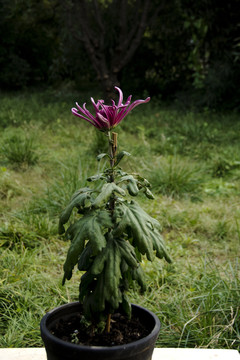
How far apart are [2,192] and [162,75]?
8.98m

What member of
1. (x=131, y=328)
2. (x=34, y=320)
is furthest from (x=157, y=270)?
(x=131, y=328)

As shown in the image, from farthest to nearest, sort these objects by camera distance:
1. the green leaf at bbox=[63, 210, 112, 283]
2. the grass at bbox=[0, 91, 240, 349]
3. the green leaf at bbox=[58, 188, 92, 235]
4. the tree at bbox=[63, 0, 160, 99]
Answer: the tree at bbox=[63, 0, 160, 99]
the grass at bbox=[0, 91, 240, 349]
the green leaf at bbox=[58, 188, 92, 235]
the green leaf at bbox=[63, 210, 112, 283]

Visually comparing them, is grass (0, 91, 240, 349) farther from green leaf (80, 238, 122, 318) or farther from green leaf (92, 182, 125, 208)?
green leaf (92, 182, 125, 208)

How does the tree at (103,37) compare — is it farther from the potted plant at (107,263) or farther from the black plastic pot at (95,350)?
the black plastic pot at (95,350)

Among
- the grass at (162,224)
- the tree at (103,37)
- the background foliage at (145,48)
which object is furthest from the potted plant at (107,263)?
the tree at (103,37)

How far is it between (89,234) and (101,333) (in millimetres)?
471

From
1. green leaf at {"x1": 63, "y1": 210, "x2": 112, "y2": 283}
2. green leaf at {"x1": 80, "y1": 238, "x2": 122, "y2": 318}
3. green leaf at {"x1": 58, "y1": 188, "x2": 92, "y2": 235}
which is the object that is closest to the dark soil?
green leaf at {"x1": 80, "y1": 238, "x2": 122, "y2": 318}

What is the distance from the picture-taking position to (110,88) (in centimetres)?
909

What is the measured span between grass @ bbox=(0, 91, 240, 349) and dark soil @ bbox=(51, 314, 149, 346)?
54 cm

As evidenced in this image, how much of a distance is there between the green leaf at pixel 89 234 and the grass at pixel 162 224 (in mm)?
965

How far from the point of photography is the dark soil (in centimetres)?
160

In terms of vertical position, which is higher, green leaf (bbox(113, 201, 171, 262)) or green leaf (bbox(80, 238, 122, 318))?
green leaf (bbox(113, 201, 171, 262))

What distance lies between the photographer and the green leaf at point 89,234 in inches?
55.1

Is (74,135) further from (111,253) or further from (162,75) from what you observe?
(162,75)
